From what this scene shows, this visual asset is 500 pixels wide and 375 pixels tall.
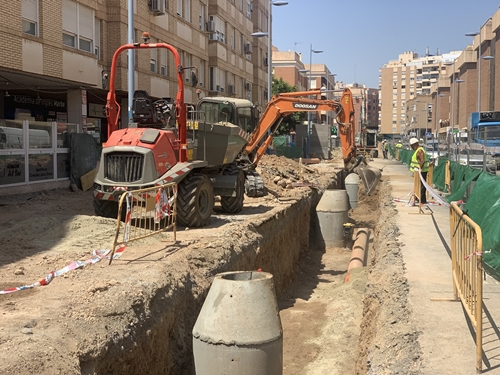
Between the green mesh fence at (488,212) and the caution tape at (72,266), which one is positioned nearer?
the caution tape at (72,266)

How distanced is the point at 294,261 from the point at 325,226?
3.57m

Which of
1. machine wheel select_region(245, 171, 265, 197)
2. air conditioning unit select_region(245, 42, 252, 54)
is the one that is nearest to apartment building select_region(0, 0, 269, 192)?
machine wheel select_region(245, 171, 265, 197)

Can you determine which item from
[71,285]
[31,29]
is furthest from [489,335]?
[31,29]

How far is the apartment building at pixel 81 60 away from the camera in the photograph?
1600 cm

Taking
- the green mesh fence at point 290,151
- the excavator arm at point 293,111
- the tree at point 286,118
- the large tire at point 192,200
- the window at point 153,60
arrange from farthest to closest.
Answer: the tree at point 286,118
the green mesh fence at point 290,151
the window at point 153,60
the excavator arm at point 293,111
the large tire at point 192,200

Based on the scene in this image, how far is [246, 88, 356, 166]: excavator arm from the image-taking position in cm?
1736

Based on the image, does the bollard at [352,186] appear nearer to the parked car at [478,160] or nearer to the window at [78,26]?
the parked car at [478,160]

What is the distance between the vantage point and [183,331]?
747 cm

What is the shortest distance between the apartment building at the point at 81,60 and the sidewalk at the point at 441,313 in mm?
6065

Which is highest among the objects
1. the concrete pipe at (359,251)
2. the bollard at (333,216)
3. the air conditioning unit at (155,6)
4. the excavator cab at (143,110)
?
the air conditioning unit at (155,6)

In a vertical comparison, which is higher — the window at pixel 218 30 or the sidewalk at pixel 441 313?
the window at pixel 218 30

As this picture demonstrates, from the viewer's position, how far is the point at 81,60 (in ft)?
62.0

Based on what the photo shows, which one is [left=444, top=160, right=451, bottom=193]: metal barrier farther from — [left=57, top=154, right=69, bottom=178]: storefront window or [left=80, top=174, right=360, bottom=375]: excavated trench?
[left=57, top=154, right=69, bottom=178]: storefront window

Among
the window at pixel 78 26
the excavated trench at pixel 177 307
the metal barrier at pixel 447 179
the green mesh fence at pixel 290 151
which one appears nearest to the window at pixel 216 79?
the green mesh fence at pixel 290 151
